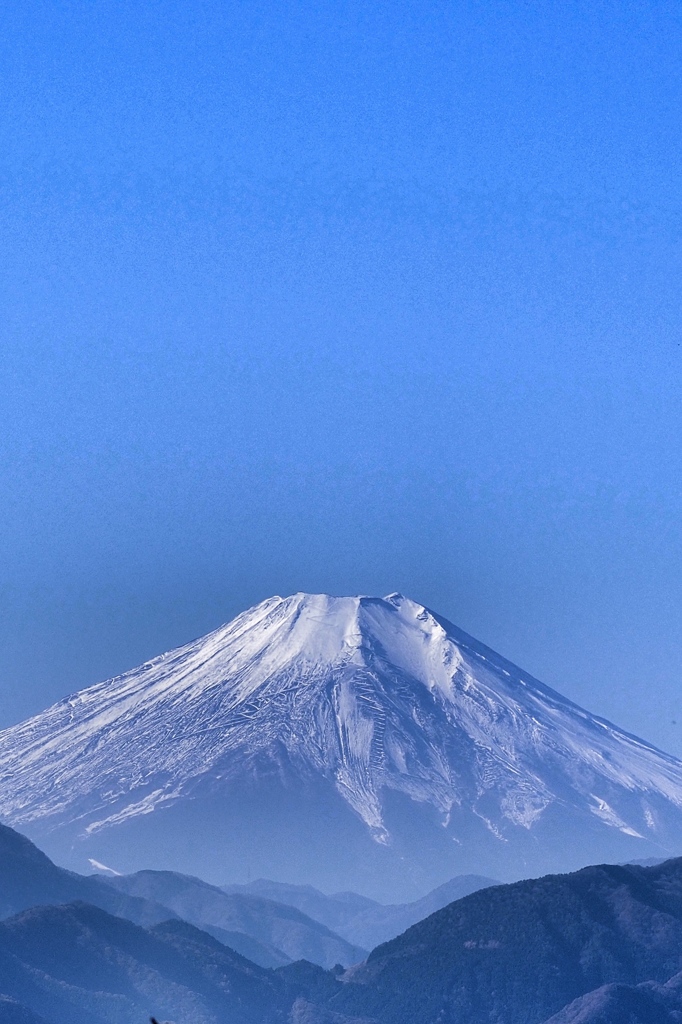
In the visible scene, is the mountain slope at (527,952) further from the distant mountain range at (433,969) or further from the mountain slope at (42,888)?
the mountain slope at (42,888)

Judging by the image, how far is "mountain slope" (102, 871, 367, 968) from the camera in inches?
5812

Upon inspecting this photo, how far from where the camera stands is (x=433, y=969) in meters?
97.2

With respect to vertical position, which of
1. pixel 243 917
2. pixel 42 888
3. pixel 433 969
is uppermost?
pixel 243 917

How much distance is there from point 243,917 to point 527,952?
2347 inches

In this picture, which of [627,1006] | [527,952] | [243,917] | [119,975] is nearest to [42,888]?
[119,975]

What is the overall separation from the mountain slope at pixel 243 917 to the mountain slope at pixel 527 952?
144ft

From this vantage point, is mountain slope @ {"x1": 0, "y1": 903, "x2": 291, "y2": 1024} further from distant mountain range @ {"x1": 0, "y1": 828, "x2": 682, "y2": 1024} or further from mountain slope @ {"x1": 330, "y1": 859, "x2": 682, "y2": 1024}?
mountain slope @ {"x1": 330, "y1": 859, "x2": 682, "y2": 1024}

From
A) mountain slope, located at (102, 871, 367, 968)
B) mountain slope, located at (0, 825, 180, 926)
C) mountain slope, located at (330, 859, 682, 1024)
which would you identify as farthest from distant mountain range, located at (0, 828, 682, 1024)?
mountain slope, located at (102, 871, 367, 968)

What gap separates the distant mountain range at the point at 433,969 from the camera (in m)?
90.7

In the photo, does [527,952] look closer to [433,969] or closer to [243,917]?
[433,969]

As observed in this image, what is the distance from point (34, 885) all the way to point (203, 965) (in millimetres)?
18099

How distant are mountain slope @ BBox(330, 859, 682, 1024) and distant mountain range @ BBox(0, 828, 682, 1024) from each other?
8 cm

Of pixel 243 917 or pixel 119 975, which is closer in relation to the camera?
pixel 119 975

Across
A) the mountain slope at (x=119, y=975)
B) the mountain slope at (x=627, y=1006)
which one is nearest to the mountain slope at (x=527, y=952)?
→ the mountain slope at (x=627, y=1006)
